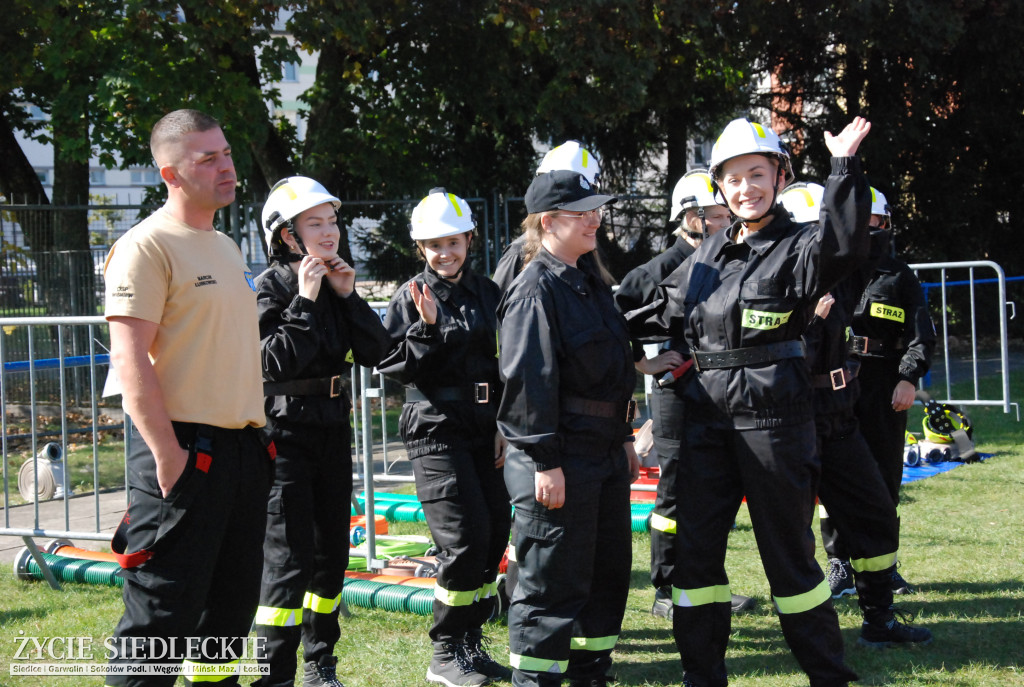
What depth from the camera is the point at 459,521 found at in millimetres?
4453

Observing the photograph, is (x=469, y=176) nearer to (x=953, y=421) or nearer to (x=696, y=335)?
(x=953, y=421)

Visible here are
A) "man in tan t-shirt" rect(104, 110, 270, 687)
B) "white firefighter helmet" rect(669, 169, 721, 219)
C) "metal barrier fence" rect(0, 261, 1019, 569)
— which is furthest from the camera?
"metal barrier fence" rect(0, 261, 1019, 569)

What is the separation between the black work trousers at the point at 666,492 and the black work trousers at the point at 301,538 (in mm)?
1685

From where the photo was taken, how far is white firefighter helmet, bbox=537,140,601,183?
161 inches

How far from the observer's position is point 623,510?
3908 mm

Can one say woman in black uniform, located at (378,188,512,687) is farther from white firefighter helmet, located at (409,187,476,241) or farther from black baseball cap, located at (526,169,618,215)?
black baseball cap, located at (526,169,618,215)

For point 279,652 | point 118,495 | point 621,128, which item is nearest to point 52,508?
point 118,495

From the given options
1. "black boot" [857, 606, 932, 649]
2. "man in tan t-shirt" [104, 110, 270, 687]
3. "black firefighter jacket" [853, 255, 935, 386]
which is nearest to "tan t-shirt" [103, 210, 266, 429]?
"man in tan t-shirt" [104, 110, 270, 687]

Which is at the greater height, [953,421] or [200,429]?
[200,429]

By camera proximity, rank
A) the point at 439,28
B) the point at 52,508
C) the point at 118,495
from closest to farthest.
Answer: the point at 52,508
the point at 118,495
the point at 439,28

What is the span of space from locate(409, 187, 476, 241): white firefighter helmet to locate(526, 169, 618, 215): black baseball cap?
871 mm

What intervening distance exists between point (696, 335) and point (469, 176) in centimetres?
1266

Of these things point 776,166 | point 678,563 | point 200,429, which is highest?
point 776,166

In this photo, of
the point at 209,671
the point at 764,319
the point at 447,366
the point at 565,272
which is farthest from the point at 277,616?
the point at 764,319
